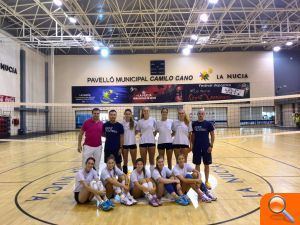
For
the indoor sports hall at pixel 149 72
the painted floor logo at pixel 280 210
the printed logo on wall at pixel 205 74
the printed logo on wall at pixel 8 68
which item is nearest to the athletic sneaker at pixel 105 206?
the indoor sports hall at pixel 149 72

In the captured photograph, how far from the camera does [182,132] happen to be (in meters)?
6.20

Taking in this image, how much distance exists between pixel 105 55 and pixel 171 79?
21.7 ft

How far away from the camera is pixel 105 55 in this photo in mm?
28297

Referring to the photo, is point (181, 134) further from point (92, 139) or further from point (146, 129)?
point (92, 139)

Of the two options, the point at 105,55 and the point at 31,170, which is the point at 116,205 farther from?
the point at 105,55

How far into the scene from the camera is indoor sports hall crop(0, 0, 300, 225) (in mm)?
12695

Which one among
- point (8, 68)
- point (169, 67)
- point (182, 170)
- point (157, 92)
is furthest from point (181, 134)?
point (169, 67)

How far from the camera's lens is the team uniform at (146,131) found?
6.29 m

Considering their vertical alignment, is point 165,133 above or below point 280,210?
above

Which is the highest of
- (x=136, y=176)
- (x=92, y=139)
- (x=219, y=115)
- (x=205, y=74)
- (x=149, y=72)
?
(x=149, y=72)

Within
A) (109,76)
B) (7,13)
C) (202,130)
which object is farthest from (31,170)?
(109,76)

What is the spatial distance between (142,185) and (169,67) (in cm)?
2426

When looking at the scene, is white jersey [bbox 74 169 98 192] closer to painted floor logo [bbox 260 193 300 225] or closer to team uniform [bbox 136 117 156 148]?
team uniform [bbox 136 117 156 148]

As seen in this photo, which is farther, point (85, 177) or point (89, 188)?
point (85, 177)
